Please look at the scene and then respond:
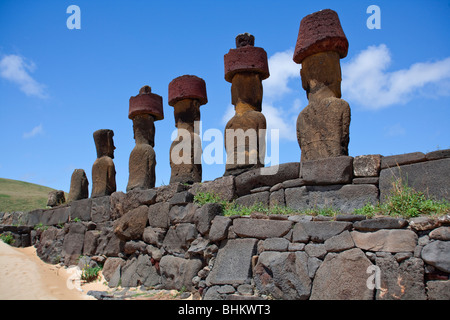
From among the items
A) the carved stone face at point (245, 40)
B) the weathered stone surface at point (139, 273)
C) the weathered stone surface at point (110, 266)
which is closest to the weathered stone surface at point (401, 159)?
the carved stone face at point (245, 40)

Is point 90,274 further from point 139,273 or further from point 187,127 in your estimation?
point 187,127

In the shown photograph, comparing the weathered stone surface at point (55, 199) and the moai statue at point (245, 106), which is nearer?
the moai statue at point (245, 106)

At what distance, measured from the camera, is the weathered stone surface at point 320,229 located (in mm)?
4773

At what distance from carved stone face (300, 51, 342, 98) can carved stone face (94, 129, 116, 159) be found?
5.17m

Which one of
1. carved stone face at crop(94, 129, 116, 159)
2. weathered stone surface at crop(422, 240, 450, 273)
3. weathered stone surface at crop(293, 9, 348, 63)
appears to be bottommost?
weathered stone surface at crop(422, 240, 450, 273)

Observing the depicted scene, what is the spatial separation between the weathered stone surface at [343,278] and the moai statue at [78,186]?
7.23 m

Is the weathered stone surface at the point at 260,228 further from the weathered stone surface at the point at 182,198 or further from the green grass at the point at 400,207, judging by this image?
the weathered stone surface at the point at 182,198

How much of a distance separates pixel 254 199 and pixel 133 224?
109 inches

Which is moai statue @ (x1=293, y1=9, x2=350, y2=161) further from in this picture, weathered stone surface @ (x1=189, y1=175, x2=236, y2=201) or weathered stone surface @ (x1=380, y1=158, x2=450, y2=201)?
weathered stone surface @ (x1=189, y1=175, x2=236, y2=201)

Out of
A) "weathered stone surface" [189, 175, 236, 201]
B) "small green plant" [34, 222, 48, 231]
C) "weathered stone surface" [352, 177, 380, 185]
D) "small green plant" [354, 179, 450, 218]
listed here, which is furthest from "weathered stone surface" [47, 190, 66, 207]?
"small green plant" [354, 179, 450, 218]

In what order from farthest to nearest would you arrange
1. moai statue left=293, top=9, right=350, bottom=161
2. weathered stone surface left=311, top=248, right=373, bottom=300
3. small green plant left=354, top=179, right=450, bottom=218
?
moai statue left=293, top=9, right=350, bottom=161
small green plant left=354, top=179, right=450, bottom=218
weathered stone surface left=311, top=248, right=373, bottom=300

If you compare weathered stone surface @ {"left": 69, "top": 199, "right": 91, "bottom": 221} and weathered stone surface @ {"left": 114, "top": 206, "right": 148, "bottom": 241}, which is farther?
weathered stone surface @ {"left": 69, "top": 199, "right": 91, "bottom": 221}

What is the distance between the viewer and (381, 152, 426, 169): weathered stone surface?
504cm
